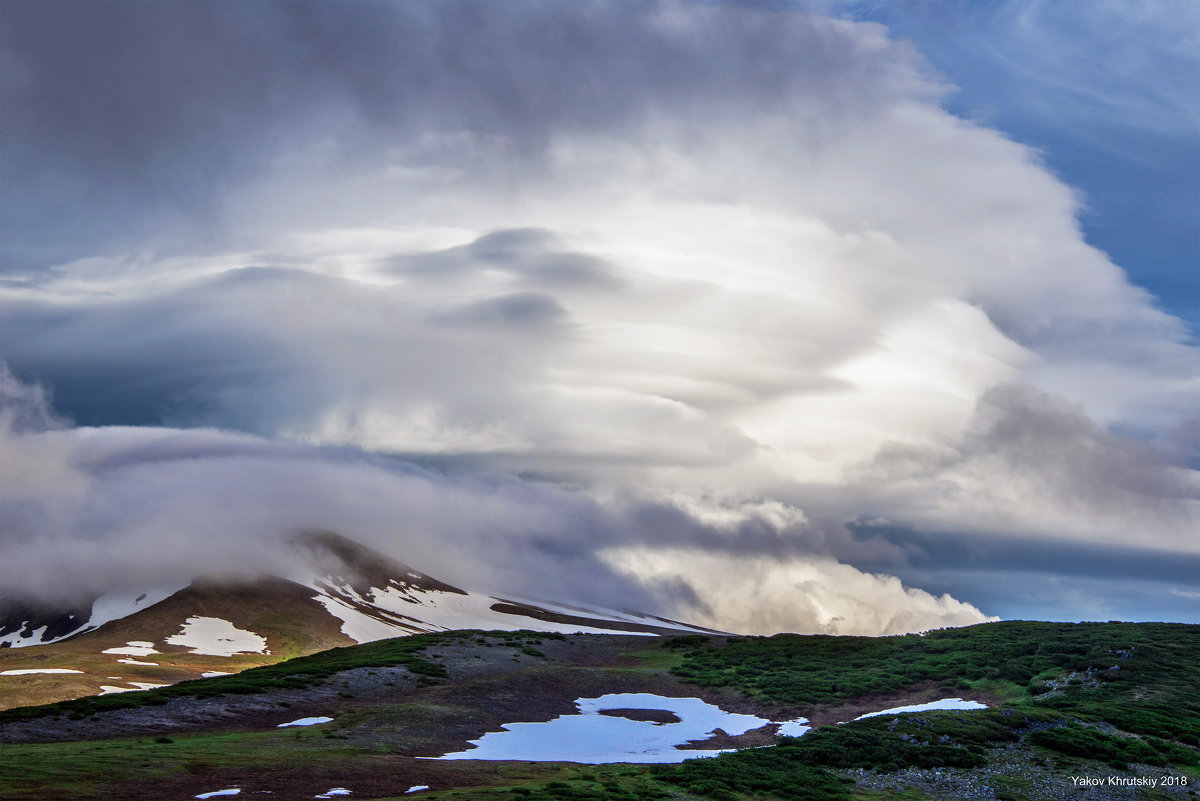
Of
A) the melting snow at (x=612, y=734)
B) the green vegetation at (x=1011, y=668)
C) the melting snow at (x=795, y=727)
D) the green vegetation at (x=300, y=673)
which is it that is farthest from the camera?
the green vegetation at (x=1011, y=668)

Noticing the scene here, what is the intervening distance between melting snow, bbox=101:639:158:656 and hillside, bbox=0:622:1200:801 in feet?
325

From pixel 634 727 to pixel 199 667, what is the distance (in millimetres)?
113521

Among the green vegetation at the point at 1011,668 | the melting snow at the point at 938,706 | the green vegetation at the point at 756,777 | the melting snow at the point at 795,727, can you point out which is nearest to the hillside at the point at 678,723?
the green vegetation at the point at 756,777

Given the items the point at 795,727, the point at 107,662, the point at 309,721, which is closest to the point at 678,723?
the point at 795,727

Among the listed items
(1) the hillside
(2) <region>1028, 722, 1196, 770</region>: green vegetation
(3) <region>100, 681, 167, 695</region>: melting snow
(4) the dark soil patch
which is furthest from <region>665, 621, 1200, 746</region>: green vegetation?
(3) <region>100, 681, 167, 695</region>: melting snow

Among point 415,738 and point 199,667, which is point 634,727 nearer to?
point 415,738

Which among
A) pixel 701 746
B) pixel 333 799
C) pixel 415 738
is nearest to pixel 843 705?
pixel 701 746

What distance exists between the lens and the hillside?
4241 cm

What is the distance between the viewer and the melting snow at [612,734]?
179ft

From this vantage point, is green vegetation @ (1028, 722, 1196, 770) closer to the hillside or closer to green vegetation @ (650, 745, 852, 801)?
the hillside

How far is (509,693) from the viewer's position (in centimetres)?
7325

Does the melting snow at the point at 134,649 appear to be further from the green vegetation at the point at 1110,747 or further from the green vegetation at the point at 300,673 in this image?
the green vegetation at the point at 1110,747

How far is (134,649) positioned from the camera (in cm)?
16975

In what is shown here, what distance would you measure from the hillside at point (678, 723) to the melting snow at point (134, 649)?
9909 centimetres
